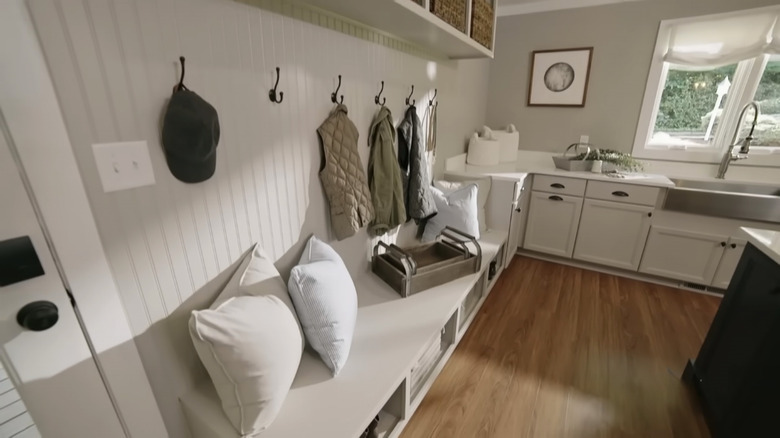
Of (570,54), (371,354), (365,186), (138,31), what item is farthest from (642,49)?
(138,31)

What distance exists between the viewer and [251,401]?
89 cm

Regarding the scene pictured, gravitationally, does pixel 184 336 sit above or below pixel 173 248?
below

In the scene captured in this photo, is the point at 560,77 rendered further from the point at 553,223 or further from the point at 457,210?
the point at 457,210

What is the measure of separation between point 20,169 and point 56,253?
19cm

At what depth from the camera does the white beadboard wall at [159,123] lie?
0.72 meters

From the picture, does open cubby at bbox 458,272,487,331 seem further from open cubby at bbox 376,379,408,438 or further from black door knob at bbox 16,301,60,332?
black door knob at bbox 16,301,60,332

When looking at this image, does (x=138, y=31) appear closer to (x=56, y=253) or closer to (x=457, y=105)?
(x=56, y=253)

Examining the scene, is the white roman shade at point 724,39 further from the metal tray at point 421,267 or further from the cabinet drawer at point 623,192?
the metal tray at point 421,267

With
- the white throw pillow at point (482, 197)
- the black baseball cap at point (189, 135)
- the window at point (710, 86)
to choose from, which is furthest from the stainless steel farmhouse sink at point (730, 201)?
the black baseball cap at point (189, 135)

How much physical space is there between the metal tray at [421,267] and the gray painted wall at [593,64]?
196cm

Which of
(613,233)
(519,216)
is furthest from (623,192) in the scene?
(519,216)

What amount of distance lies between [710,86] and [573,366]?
2.68m

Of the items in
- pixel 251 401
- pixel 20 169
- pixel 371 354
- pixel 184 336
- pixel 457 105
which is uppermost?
pixel 457 105

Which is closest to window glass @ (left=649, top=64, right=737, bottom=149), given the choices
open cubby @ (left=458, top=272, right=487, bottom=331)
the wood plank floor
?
the wood plank floor
